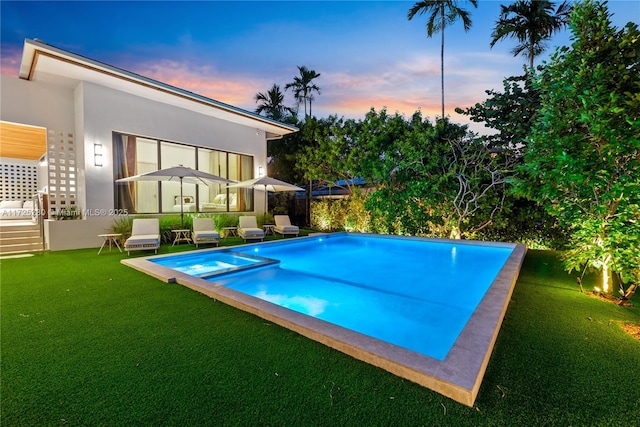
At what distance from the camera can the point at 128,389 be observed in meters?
2.22

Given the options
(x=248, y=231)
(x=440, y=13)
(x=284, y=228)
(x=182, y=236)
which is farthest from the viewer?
(x=440, y=13)

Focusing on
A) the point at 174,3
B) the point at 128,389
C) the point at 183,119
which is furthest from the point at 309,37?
the point at 128,389

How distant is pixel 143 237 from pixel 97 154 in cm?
351

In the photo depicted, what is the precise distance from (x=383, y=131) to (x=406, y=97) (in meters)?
9.18

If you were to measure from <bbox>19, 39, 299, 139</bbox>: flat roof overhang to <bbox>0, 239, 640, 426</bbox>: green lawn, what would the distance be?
663cm

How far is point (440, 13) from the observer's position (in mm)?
16984

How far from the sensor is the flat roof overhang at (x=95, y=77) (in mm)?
7368

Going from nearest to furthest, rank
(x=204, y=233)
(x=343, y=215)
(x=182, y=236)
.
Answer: (x=204, y=233), (x=182, y=236), (x=343, y=215)

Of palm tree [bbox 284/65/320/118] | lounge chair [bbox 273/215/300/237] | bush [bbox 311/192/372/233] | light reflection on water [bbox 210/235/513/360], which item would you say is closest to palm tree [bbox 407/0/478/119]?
palm tree [bbox 284/65/320/118]

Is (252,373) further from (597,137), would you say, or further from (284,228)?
(284,228)

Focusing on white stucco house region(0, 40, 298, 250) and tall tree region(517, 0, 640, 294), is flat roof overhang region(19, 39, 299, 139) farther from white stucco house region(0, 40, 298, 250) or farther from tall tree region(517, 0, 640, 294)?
tall tree region(517, 0, 640, 294)

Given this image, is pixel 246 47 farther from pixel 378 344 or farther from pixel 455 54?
pixel 378 344

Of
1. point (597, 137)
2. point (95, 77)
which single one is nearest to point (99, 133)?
point (95, 77)

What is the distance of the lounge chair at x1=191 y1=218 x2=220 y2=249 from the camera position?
9000 mm
